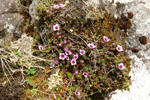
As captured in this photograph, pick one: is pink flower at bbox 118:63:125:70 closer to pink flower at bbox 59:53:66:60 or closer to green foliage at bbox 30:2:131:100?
green foliage at bbox 30:2:131:100

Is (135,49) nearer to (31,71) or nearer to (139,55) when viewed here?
(139,55)

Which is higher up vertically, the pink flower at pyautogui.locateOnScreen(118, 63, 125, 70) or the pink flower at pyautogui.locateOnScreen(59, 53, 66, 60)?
the pink flower at pyautogui.locateOnScreen(59, 53, 66, 60)

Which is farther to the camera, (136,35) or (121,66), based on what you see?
(136,35)

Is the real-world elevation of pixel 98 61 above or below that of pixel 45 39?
below

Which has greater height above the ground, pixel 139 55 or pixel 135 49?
pixel 135 49

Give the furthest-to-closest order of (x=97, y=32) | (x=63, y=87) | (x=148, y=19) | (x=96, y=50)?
1. (x=148, y=19)
2. (x=97, y=32)
3. (x=96, y=50)
4. (x=63, y=87)

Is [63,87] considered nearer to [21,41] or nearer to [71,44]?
[71,44]

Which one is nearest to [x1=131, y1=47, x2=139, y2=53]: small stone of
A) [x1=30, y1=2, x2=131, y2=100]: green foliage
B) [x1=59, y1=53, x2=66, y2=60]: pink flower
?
[x1=30, y1=2, x2=131, y2=100]: green foliage

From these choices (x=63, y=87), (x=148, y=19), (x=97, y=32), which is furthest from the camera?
(x=148, y=19)

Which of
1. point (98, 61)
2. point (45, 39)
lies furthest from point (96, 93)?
point (45, 39)

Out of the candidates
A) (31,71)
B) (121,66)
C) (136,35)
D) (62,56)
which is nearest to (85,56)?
(62,56)

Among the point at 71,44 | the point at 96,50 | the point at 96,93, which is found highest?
the point at 71,44
